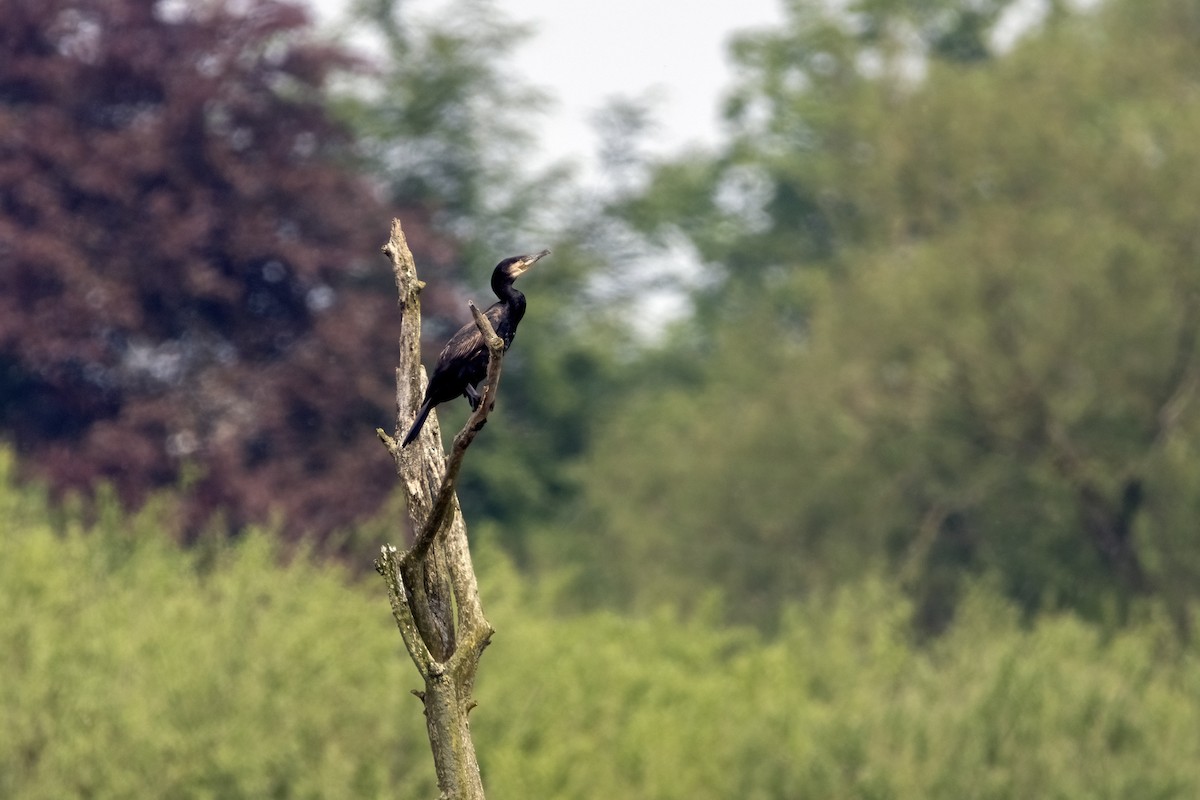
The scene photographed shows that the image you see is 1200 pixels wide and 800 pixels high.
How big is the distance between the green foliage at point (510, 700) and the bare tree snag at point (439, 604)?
8239mm

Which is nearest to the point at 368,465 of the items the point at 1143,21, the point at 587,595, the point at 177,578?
the point at 587,595

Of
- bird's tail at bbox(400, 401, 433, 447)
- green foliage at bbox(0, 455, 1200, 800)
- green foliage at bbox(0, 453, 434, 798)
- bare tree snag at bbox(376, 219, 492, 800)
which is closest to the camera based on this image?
bare tree snag at bbox(376, 219, 492, 800)

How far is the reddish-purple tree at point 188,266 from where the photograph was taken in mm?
24922

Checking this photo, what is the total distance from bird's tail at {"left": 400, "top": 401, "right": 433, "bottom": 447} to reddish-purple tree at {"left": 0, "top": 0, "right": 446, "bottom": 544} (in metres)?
17.9

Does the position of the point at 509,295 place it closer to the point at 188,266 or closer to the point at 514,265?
the point at 514,265

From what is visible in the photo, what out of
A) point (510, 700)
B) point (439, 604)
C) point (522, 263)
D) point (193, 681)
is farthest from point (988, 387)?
point (439, 604)

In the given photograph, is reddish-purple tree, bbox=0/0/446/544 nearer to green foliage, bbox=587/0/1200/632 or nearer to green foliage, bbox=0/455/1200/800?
green foliage, bbox=0/455/1200/800

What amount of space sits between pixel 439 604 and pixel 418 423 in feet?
1.75

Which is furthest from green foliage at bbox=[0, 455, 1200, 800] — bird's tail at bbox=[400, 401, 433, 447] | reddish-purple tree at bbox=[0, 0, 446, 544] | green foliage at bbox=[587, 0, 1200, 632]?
bird's tail at bbox=[400, 401, 433, 447]

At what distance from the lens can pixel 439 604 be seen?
5785mm

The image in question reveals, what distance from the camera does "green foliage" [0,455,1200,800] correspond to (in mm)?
14164

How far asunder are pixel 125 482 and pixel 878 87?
12439 millimetres

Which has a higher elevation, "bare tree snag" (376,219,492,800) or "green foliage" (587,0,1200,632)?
"green foliage" (587,0,1200,632)

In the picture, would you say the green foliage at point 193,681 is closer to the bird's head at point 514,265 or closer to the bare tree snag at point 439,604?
the bird's head at point 514,265
